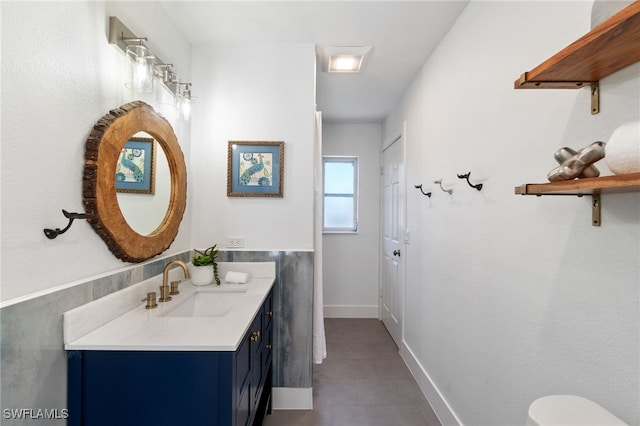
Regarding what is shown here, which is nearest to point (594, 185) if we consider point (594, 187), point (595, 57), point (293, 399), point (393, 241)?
point (594, 187)

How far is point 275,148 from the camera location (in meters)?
2.06

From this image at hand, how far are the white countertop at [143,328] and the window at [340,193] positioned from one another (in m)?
2.46

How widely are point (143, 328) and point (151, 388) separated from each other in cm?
24

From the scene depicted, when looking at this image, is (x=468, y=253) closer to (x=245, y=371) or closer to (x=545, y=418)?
(x=545, y=418)

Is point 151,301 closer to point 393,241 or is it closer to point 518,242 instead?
point 518,242

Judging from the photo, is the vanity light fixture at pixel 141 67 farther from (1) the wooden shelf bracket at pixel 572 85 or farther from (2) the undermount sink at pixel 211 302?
(1) the wooden shelf bracket at pixel 572 85

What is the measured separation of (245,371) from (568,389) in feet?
3.79

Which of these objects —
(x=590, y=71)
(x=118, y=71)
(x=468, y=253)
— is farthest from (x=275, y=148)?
(x=590, y=71)

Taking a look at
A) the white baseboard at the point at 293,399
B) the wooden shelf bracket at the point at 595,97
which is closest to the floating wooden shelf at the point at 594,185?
the wooden shelf bracket at the point at 595,97

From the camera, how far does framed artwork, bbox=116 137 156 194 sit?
4.26ft

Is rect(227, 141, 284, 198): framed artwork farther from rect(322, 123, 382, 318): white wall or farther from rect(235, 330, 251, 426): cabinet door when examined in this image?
rect(322, 123, 382, 318): white wall

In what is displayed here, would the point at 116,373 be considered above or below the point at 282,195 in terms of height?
below

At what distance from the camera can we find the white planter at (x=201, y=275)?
1.80 metres

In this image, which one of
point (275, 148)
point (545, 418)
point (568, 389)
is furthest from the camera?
point (275, 148)
